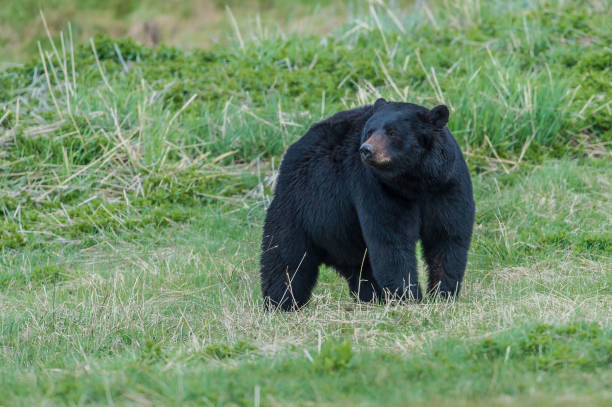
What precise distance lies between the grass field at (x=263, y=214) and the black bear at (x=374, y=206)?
259mm

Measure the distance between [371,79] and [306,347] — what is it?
22.9ft

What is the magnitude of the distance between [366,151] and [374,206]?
Answer: 1.71ft

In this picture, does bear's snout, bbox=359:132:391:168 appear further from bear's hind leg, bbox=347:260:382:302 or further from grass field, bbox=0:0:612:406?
bear's hind leg, bbox=347:260:382:302

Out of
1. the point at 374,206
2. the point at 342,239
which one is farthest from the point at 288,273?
the point at 374,206

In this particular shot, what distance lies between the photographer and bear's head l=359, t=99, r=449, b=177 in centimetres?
549

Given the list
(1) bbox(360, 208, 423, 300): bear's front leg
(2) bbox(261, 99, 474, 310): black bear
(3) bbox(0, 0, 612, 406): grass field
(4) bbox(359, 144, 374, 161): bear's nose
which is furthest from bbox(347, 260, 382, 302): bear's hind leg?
(4) bbox(359, 144, 374, 161): bear's nose

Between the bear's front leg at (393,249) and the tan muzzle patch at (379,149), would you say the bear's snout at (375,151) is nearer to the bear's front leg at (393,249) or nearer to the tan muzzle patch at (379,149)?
the tan muzzle patch at (379,149)

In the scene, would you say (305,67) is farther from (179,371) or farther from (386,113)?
(179,371)

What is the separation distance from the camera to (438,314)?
533 centimetres

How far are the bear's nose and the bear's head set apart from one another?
5 cm

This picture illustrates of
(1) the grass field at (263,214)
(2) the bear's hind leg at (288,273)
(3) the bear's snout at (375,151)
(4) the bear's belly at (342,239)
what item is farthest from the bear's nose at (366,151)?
→ (2) the bear's hind leg at (288,273)

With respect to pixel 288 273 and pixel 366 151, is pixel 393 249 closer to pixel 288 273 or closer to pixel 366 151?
pixel 366 151

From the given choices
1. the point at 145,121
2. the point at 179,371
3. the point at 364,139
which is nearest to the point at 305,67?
the point at 145,121

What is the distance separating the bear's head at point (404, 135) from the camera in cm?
549
